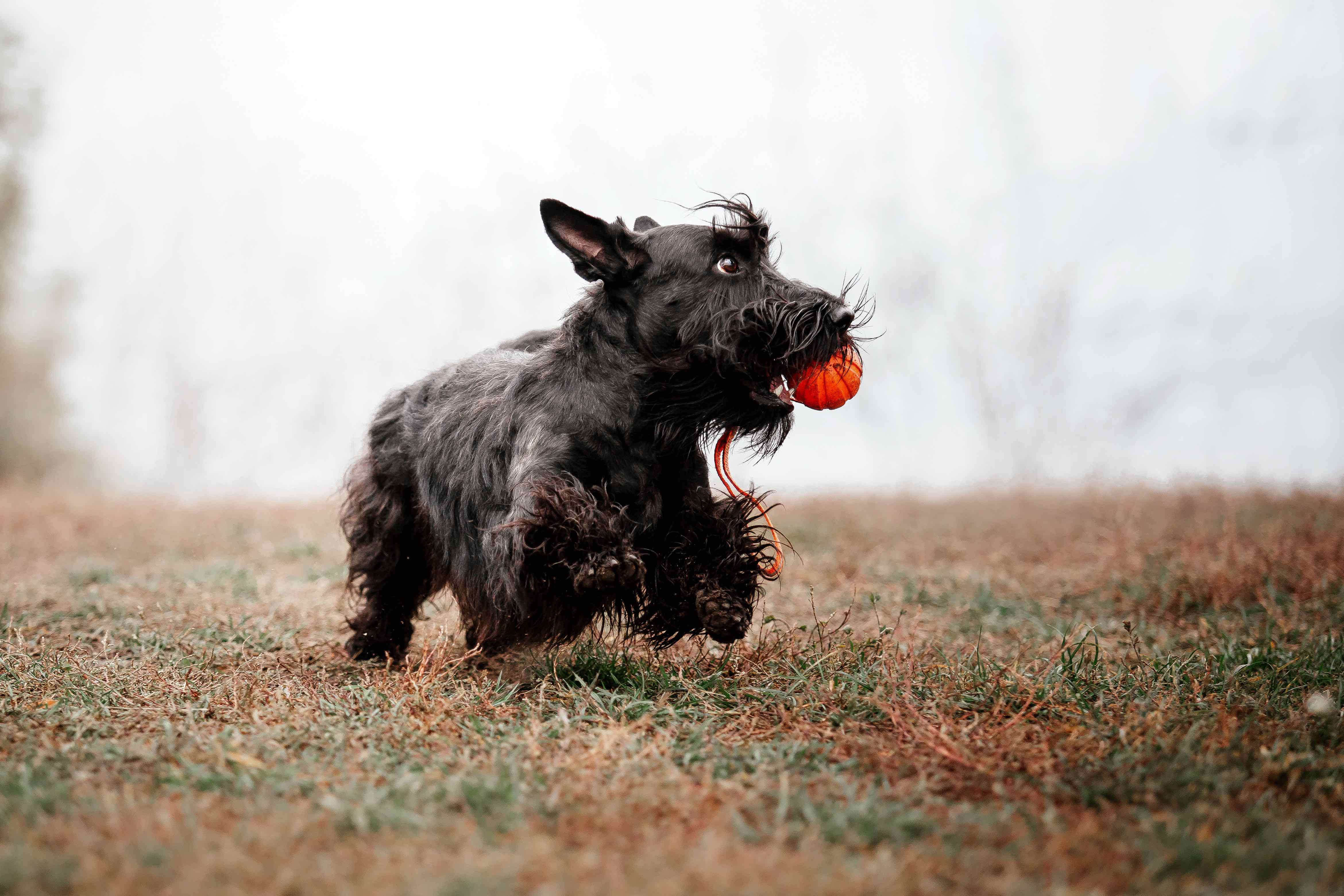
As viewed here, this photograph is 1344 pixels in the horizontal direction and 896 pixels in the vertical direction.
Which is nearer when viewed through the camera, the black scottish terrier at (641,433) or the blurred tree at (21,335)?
the black scottish terrier at (641,433)

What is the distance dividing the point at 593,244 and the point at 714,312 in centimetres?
53

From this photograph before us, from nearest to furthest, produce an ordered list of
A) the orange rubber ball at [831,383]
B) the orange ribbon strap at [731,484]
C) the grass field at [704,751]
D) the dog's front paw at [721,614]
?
the grass field at [704,751]
the dog's front paw at [721,614]
the orange rubber ball at [831,383]
the orange ribbon strap at [731,484]

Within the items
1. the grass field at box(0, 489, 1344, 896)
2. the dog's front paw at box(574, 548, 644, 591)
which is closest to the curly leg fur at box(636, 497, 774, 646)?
the grass field at box(0, 489, 1344, 896)

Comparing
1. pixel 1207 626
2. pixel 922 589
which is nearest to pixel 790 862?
pixel 1207 626

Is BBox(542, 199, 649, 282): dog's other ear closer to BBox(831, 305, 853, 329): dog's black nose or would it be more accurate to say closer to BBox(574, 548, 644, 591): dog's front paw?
BBox(831, 305, 853, 329): dog's black nose

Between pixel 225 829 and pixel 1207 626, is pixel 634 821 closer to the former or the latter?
pixel 225 829

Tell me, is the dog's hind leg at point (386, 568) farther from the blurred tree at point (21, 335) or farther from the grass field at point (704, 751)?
the blurred tree at point (21, 335)

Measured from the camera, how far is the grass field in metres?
1.96

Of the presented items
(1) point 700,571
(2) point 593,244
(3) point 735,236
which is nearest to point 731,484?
(1) point 700,571

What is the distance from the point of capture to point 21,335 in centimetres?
1611

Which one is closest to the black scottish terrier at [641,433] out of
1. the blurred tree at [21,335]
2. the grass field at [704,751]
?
the grass field at [704,751]

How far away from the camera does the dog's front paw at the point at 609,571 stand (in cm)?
320

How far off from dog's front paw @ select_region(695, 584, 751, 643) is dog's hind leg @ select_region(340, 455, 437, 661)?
148 cm

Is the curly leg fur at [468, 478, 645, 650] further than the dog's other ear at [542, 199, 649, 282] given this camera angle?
No
